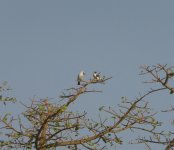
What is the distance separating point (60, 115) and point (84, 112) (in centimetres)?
65

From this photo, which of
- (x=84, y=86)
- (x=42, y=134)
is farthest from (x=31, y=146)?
(x=84, y=86)

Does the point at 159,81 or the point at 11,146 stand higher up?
the point at 159,81

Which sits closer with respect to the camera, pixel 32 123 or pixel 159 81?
pixel 159 81

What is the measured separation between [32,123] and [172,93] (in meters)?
3.82

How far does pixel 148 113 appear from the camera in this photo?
36.0 feet

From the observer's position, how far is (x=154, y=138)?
10805mm

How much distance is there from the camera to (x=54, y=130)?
10.6 meters

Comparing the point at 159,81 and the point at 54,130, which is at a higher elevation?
the point at 159,81

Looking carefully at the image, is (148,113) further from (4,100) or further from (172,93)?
(4,100)

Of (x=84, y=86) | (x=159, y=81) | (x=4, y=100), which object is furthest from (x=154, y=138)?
(x=4, y=100)

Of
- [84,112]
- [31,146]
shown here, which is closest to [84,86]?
[84,112]

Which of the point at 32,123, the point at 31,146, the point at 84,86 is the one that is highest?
the point at 84,86

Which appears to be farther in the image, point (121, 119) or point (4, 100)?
point (121, 119)

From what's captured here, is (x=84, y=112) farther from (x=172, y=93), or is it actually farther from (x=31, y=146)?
(x=172, y=93)
